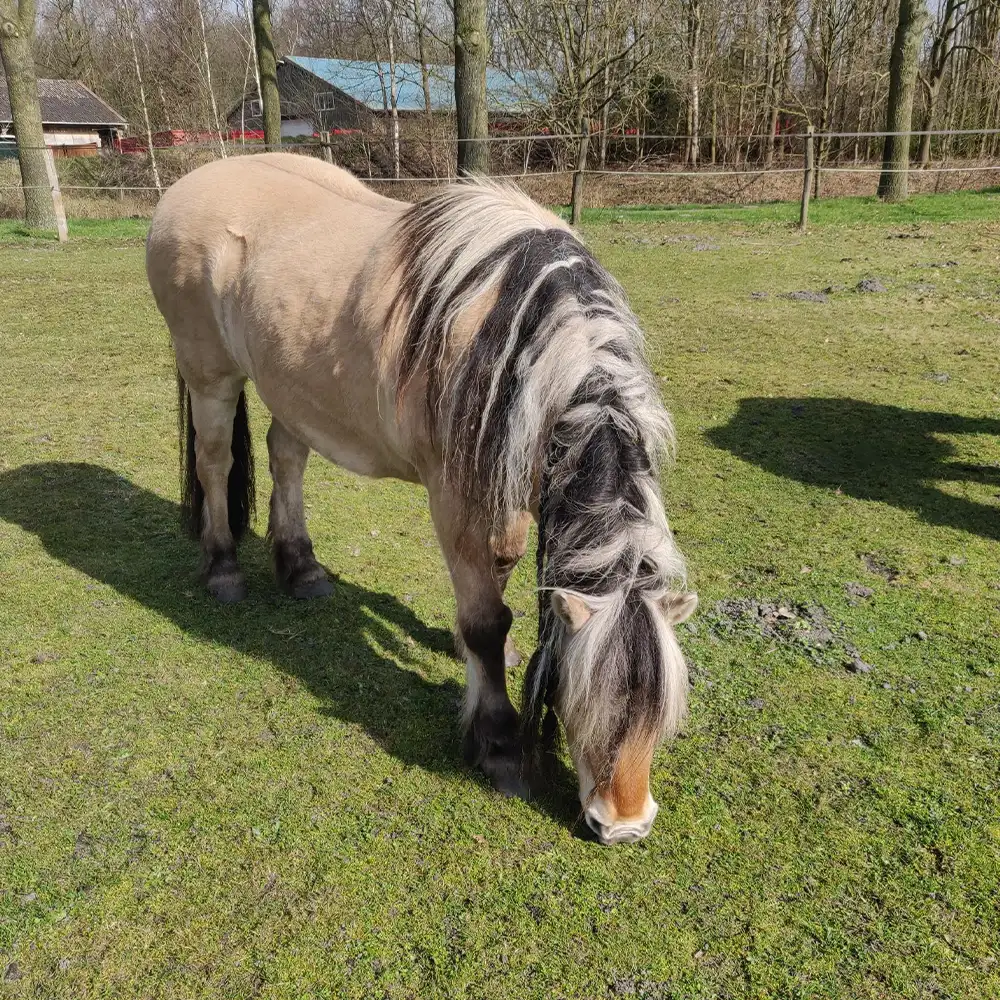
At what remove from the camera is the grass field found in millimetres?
2059

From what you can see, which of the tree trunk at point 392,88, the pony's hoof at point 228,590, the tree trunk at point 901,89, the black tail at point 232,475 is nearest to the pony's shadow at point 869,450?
the black tail at point 232,475

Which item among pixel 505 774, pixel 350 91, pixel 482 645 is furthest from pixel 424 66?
pixel 505 774

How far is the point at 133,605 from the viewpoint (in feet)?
12.2

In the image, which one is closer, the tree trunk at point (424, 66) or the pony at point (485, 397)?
the pony at point (485, 397)

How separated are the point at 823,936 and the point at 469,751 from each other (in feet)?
3.92

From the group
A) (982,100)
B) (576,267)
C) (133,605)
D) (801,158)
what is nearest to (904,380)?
(576,267)

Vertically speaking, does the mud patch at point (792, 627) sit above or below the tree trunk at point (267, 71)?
below

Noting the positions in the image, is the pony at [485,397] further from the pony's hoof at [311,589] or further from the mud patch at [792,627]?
the mud patch at [792,627]

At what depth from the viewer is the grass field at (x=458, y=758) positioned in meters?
2.06

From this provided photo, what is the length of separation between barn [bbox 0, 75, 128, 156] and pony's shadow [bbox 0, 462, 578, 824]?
35.9 metres

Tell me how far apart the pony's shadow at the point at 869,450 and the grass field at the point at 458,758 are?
0.03m

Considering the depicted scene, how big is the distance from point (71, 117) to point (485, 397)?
41461 millimetres

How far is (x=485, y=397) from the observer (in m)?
2.36

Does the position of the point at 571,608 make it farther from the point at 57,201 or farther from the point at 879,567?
the point at 57,201
